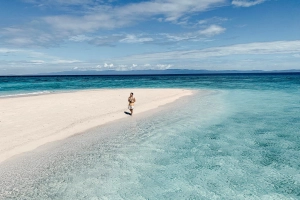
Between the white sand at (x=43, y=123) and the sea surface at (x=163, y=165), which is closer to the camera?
the sea surface at (x=163, y=165)

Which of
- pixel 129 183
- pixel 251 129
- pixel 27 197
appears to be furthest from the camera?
pixel 251 129

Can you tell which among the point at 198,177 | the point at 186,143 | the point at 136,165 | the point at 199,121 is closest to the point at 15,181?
the point at 136,165

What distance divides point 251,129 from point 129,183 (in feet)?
36.0

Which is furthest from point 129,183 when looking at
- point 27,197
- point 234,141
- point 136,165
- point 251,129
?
point 251,129

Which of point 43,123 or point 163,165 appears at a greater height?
point 43,123

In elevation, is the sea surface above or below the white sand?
below

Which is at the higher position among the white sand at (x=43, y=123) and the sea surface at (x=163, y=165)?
the white sand at (x=43, y=123)

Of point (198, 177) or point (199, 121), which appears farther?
point (199, 121)

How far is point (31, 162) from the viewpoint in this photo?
37.2 feet

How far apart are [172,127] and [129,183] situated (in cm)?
873

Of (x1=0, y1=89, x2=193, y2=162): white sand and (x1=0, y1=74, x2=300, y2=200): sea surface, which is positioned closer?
(x1=0, y1=74, x2=300, y2=200): sea surface

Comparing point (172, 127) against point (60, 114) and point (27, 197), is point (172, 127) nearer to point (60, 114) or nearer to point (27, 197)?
point (60, 114)

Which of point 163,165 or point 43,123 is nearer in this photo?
point 163,165

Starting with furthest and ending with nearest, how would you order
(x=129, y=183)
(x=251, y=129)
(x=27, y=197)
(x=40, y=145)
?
(x=251, y=129) → (x=40, y=145) → (x=129, y=183) → (x=27, y=197)
